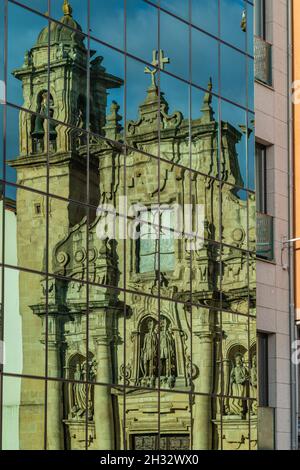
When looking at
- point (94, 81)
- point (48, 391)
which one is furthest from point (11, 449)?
point (94, 81)

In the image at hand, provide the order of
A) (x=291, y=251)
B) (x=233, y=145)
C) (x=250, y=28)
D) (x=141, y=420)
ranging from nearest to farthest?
(x=141, y=420), (x=233, y=145), (x=250, y=28), (x=291, y=251)

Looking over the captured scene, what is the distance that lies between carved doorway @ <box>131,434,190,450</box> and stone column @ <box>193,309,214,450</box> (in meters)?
0.41

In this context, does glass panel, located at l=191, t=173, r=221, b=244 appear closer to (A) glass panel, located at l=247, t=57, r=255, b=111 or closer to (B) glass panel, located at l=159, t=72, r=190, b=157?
(B) glass panel, located at l=159, t=72, r=190, b=157

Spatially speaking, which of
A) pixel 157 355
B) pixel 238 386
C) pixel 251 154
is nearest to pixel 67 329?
pixel 157 355

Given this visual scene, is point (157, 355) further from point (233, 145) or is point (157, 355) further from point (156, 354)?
point (233, 145)

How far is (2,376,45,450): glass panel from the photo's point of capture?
26.2m

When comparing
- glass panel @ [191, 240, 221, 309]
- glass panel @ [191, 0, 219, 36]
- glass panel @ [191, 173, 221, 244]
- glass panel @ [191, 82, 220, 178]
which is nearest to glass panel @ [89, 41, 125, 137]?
glass panel @ [191, 82, 220, 178]

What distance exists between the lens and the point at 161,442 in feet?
99.5

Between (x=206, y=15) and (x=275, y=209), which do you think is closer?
(x=206, y=15)

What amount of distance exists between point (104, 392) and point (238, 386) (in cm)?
534

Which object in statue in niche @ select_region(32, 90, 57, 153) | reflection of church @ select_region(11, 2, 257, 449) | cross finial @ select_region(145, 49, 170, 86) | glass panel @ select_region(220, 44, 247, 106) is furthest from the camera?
glass panel @ select_region(220, 44, 247, 106)

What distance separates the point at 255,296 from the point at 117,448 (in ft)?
22.0

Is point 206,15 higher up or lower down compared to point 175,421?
higher up

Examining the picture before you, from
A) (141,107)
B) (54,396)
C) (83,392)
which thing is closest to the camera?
(54,396)
